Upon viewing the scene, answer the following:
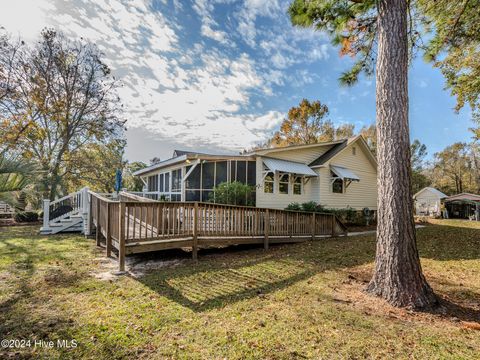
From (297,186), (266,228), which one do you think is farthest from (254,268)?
(297,186)

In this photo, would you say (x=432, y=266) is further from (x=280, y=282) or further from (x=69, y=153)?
(x=69, y=153)

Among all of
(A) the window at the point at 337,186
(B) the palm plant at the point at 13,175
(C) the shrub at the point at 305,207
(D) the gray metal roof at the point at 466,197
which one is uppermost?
(A) the window at the point at 337,186

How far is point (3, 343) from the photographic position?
2.69 metres

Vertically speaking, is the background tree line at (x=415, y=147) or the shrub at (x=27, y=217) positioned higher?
the background tree line at (x=415, y=147)

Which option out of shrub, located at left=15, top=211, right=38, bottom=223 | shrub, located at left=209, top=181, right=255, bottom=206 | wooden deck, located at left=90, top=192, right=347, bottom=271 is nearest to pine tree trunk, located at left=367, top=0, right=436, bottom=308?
wooden deck, located at left=90, top=192, right=347, bottom=271

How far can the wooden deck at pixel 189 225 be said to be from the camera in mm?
5559

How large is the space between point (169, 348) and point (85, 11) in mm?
13518

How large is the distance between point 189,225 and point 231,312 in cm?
334

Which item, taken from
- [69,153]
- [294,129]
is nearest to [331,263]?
[69,153]

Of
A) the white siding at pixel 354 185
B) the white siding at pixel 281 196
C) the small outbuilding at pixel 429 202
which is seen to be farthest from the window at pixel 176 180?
the small outbuilding at pixel 429 202

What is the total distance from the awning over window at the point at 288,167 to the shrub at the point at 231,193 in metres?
1.75

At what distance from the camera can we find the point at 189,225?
6469 millimetres

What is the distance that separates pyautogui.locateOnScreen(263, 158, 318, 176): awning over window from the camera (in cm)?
1184

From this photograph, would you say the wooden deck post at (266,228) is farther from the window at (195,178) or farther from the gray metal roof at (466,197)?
the gray metal roof at (466,197)
